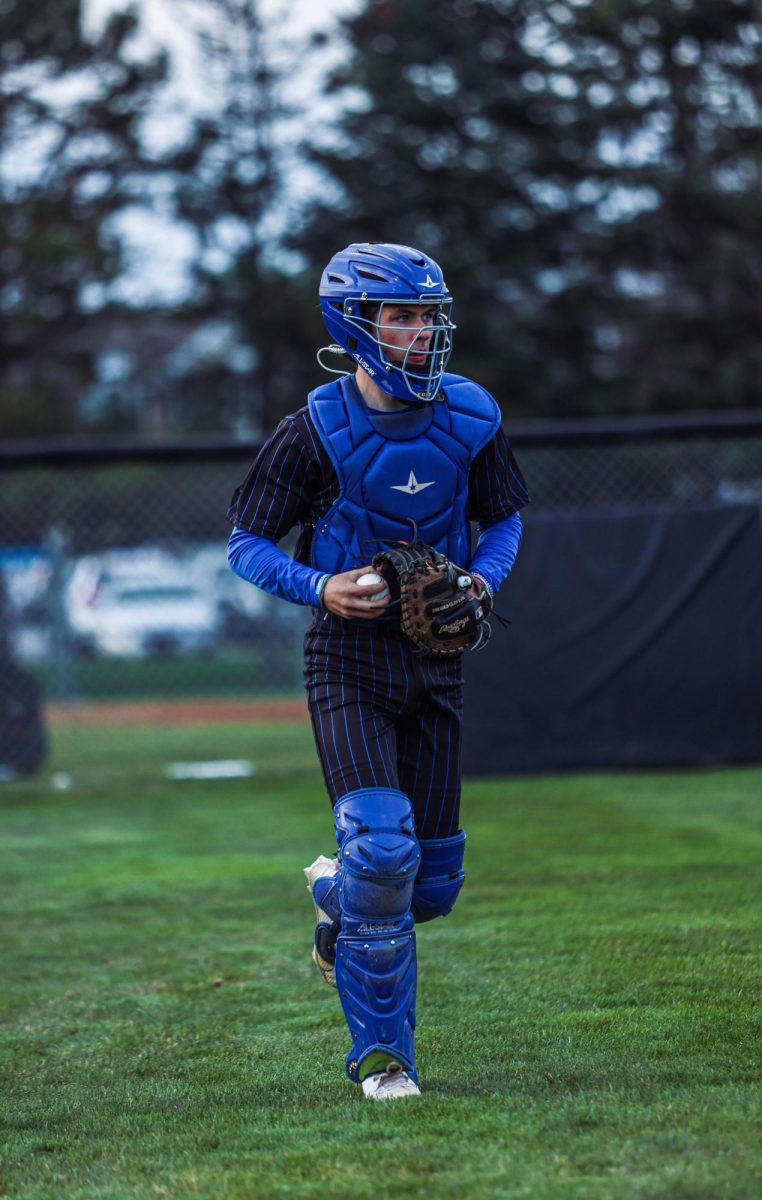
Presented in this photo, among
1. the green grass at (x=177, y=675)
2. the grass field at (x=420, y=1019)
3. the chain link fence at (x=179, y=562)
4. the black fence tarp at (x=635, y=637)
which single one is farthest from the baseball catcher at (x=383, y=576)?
the green grass at (x=177, y=675)

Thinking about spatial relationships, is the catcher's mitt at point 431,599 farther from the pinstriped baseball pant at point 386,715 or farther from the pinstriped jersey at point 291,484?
the pinstriped jersey at point 291,484

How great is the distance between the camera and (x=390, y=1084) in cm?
379

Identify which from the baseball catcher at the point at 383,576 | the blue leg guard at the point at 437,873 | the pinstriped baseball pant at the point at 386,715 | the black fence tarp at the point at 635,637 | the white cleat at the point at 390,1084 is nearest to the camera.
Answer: the white cleat at the point at 390,1084

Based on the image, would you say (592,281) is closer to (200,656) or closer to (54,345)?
(54,345)

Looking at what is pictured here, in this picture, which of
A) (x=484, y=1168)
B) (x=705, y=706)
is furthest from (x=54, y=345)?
(x=484, y=1168)

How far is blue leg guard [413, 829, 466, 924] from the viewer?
4.25 m

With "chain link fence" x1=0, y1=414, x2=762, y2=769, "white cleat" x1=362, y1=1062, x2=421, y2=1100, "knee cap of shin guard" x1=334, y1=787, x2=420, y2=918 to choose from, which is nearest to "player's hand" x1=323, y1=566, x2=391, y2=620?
"knee cap of shin guard" x1=334, y1=787, x2=420, y2=918

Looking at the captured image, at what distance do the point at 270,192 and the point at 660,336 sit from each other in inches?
312

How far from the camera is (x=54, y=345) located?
31.6m

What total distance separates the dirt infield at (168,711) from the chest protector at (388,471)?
8.15 metres

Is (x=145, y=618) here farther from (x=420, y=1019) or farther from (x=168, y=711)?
(x=420, y=1019)

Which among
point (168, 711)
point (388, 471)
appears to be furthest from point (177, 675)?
point (388, 471)

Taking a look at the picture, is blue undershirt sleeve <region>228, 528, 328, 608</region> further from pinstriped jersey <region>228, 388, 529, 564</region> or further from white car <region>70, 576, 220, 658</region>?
white car <region>70, 576, 220, 658</region>

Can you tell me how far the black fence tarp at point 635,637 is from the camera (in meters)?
Answer: 10.4
